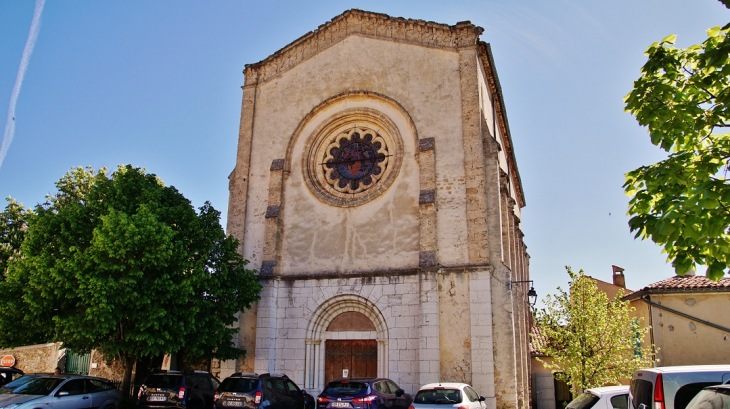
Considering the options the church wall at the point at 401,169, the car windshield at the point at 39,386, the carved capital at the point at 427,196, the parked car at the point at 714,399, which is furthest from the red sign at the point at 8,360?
the parked car at the point at 714,399

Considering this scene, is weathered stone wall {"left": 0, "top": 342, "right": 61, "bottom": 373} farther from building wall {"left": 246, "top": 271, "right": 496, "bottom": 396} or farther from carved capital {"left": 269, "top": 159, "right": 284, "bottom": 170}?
carved capital {"left": 269, "top": 159, "right": 284, "bottom": 170}

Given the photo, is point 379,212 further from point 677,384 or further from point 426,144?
point 677,384

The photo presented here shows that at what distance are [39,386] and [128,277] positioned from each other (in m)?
3.31

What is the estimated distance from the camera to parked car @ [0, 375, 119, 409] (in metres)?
12.9

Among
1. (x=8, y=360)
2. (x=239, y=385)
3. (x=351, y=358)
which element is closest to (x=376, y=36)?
(x=351, y=358)

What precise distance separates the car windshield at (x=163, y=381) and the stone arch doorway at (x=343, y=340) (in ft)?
16.4

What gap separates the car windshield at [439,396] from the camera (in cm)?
1228

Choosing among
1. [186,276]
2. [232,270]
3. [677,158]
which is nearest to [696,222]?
[677,158]

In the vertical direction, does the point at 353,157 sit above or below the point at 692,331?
above

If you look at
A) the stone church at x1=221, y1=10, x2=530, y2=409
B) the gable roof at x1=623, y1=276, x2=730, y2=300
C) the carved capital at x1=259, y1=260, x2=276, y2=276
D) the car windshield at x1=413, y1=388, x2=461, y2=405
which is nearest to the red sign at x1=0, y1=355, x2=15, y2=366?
the stone church at x1=221, y1=10, x2=530, y2=409

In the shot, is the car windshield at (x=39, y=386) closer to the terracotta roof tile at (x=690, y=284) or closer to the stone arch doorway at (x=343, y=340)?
the stone arch doorway at (x=343, y=340)

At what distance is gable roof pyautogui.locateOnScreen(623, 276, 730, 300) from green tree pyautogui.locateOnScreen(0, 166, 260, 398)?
1544 centimetres

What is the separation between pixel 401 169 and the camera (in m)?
19.8

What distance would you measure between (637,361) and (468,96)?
10468mm
